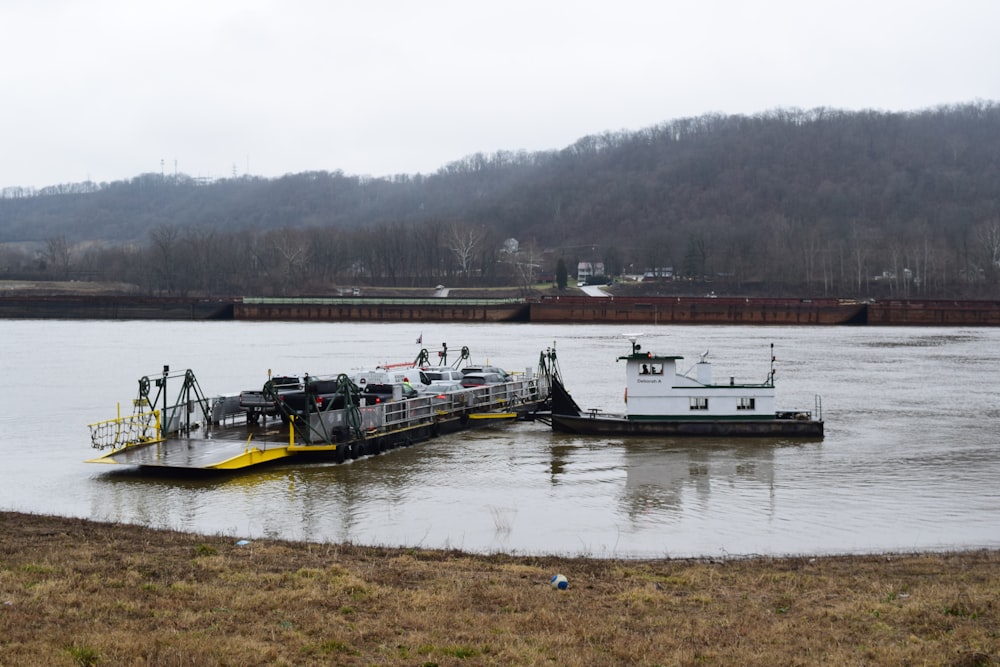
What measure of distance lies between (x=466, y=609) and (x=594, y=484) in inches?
→ 523

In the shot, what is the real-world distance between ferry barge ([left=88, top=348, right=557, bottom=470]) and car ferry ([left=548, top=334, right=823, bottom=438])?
416cm

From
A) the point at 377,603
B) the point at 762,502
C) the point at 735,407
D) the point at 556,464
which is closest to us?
→ the point at 377,603

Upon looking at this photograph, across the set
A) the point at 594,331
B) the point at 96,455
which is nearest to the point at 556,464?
the point at 96,455

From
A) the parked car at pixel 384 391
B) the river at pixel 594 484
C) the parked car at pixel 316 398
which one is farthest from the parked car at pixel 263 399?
the river at pixel 594 484

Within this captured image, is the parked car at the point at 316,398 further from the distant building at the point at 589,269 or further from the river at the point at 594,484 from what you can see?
the distant building at the point at 589,269

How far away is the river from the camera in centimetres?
1981

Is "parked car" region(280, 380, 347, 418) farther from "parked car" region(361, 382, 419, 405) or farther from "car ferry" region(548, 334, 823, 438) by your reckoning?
"car ferry" region(548, 334, 823, 438)

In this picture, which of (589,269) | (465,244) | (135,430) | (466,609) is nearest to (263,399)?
(135,430)

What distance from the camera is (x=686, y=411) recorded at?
33.0 m

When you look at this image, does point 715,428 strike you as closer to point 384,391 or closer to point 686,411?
point 686,411

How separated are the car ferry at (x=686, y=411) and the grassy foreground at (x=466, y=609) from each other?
15.8 metres

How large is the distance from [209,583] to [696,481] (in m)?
15.5

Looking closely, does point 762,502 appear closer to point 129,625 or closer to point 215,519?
point 215,519

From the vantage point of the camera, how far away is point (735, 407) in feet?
108
